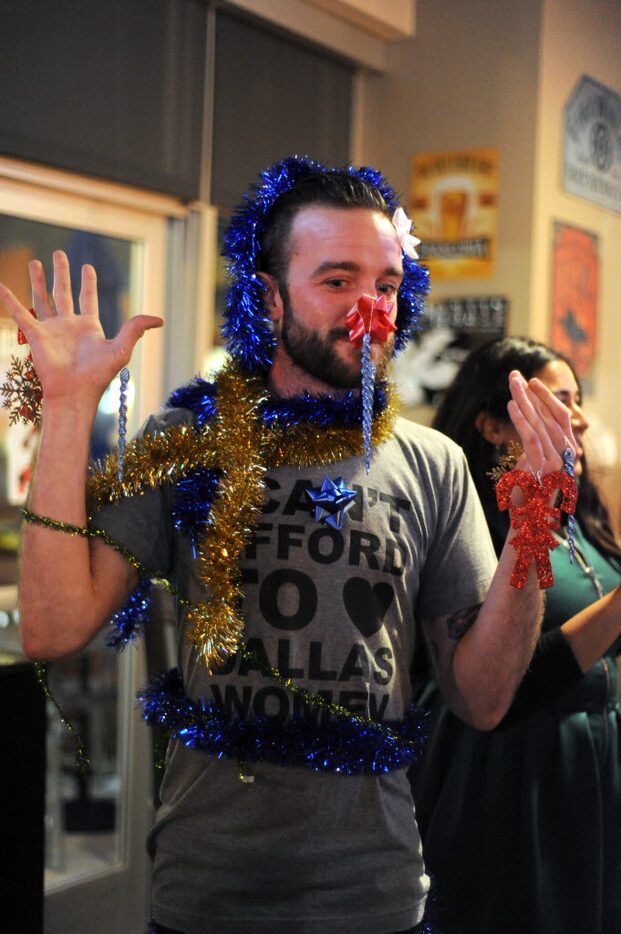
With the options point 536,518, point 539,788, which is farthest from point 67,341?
point 539,788

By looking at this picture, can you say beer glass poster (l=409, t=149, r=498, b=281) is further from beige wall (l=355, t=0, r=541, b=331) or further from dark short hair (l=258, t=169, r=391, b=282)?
dark short hair (l=258, t=169, r=391, b=282)

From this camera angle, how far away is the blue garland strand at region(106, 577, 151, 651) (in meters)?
1.44

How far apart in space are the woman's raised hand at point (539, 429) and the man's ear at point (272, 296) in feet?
1.09

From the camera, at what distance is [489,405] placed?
2.07 m

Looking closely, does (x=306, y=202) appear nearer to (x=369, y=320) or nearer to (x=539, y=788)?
(x=369, y=320)

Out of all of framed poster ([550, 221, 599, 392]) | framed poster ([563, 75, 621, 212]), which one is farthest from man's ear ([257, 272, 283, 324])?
framed poster ([563, 75, 621, 212])

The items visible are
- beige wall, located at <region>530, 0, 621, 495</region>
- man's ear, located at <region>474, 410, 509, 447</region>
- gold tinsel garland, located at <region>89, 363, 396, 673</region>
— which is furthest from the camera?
beige wall, located at <region>530, 0, 621, 495</region>

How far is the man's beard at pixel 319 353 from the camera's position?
4.55 feet

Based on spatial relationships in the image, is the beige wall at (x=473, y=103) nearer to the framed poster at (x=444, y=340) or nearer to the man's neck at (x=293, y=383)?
the framed poster at (x=444, y=340)

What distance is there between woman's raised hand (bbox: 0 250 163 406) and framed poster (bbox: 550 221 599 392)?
2466 mm

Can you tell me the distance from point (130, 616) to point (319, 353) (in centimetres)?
43

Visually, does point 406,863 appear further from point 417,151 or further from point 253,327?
point 417,151

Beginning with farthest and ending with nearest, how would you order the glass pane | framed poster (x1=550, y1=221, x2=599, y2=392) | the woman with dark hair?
1. framed poster (x1=550, y1=221, x2=599, y2=392)
2. the glass pane
3. the woman with dark hair

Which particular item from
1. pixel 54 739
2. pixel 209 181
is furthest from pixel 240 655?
pixel 54 739
